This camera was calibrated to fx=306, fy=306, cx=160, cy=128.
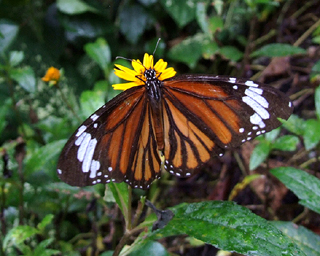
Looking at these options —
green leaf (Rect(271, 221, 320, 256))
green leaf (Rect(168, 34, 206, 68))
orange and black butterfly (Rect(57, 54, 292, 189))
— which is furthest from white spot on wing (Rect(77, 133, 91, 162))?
green leaf (Rect(168, 34, 206, 68))

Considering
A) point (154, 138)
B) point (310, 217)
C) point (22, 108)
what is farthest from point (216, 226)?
point (22, 108)

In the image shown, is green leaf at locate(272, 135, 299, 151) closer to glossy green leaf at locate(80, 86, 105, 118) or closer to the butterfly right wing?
the butterfly right wing

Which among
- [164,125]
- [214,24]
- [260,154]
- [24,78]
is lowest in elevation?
[260,154]

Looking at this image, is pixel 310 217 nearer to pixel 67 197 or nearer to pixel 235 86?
pixel 235 86

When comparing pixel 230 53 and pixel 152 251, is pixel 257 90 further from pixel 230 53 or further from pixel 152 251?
pixel 230 53

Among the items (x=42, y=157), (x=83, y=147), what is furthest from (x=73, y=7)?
(x=83, y=147)
